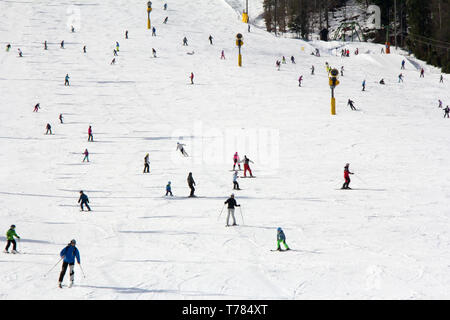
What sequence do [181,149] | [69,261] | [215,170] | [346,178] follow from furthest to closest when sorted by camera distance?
1. [181,149]
2. [215,170]
3. [346,178]
4. [69,261]

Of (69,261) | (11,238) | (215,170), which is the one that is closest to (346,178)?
(215,170)

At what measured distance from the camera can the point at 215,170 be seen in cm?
2478

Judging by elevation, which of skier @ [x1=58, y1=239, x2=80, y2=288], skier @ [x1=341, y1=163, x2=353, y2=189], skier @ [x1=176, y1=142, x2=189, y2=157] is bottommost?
skier @ [x1=58, y1=239, x2=80, y2=288]

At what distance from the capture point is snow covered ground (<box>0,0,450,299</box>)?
12.2 metres

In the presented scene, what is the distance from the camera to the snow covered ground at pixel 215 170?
481 inches

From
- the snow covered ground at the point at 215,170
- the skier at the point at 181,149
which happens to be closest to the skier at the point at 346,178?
the snow covered ground at the point at 215,170

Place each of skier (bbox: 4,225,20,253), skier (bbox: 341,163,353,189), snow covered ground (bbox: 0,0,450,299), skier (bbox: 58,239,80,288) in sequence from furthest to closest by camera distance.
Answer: skier (bbox: 341,163,353,189) → skier (bbox: 4,225,20,253) → snow covered ground (bbox: 0,0,450,299) → skier (bbox: 58,239,80,288)

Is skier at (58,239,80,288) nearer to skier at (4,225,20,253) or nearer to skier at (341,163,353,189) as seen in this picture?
skier at (4,225,20,253)

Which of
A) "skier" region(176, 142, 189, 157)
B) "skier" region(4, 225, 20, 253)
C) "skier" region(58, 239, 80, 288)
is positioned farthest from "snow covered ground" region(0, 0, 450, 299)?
"skier" region(176, 142, 189, 157)

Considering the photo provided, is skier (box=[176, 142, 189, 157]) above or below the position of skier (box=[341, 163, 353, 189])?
above

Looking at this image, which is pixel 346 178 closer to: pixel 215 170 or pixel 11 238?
pixel 215 170

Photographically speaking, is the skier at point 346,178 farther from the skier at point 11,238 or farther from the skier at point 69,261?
the skier at point 11,238
